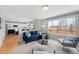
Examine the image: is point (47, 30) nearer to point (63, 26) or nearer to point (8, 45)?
point (63, 26)

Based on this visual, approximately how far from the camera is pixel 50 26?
815 centimetres

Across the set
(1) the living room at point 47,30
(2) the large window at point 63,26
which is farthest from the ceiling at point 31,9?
(2) the large window at point 63,26

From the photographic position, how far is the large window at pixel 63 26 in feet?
19.2

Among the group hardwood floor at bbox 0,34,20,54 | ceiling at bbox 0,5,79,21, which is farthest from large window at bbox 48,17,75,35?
hardwood floor at bbox 0,34,20,54

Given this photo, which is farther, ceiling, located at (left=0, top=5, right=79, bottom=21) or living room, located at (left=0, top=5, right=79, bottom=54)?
living room, located at (left=0, top=5, right=79, bottom=54)

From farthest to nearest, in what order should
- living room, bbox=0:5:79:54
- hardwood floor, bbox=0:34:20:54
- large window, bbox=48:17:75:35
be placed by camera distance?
large window, bbox=48:17:75:35 → hardwood floor, bbox=0:34:20:54 → living room, bbox=0:5:79:54

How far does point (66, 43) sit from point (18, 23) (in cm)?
1021

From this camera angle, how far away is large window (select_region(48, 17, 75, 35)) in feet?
19.2

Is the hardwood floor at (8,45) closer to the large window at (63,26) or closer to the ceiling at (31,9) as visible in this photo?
the ceiling at (31,9)

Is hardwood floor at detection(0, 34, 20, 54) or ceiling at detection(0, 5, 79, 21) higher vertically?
ceiling at detection(0, 5, 79, 21)

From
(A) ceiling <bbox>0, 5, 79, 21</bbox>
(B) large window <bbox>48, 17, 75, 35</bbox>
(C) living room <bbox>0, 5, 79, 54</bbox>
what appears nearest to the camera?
(A) ceiling <bbox>0, 5, 79, 21</bbox>

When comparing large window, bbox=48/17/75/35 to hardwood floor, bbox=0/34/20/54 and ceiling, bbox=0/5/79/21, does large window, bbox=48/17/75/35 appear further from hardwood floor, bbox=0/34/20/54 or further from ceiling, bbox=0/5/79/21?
hardwood floor, bbox=0/34/20/54
